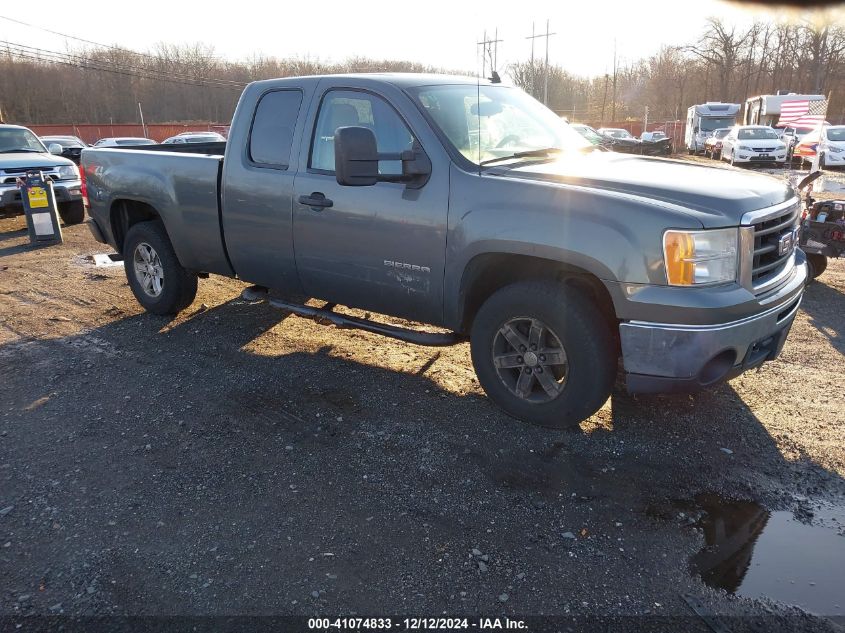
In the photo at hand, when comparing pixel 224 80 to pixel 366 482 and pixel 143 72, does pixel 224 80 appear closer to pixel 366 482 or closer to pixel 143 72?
pixel 143 72

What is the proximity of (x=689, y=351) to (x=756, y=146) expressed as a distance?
25824 mm

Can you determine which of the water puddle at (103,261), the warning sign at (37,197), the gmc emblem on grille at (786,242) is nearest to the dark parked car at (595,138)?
the gmc emblem on grille at (786,242)

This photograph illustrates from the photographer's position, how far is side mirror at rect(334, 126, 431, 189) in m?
3.61

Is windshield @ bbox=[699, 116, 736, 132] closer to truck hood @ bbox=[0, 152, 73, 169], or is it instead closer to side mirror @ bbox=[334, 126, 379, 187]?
truck hood @ bbox=[0, 152, 73, 169]

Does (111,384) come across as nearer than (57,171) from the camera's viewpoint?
Yes

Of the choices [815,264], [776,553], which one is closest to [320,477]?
[776,553]

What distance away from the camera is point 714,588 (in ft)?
8.39

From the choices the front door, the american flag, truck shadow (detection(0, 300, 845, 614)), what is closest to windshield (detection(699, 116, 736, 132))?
the american flag

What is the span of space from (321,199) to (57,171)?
33.1 feet

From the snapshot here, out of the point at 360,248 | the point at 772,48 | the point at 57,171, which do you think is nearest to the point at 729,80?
the point at 772,48

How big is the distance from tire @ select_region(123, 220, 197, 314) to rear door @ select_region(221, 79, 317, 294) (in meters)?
1.08

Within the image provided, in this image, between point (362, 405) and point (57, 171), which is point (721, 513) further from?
point (57, 171)

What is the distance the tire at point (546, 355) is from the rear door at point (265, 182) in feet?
5.68

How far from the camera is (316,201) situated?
14.5 feet
